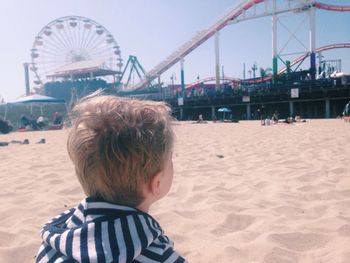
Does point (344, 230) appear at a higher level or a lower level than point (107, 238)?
lower

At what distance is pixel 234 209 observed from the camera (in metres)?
2.66

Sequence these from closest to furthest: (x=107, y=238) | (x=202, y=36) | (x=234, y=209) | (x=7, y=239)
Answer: (x=107, y=238)
(x=7, y=239)
(x=234, y=209)
(x=202, y=36)

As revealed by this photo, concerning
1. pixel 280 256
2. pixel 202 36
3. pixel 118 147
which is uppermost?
pixel 202 36

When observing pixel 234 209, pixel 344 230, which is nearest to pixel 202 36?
pixel 234 209

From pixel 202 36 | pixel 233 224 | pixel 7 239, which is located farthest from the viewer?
pixel 202 36

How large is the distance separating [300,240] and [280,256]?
28cm

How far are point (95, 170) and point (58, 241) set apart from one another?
238 mm

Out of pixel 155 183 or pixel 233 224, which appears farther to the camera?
pixel 233 224

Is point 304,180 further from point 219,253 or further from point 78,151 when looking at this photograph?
A: point 78,151

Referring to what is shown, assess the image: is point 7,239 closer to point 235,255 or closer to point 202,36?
point 235,255

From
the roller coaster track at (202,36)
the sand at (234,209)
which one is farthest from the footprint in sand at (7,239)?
the roller coaster track at (202,36)

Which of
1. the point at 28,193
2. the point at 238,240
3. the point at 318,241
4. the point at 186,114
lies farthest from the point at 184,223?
the point at 186,114

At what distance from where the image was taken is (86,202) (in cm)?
106

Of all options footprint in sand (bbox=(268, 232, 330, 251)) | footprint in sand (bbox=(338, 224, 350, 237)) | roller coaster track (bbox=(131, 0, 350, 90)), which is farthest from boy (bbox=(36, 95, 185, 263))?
roller coaster track (bbox=(131, 0, 350, 90))
